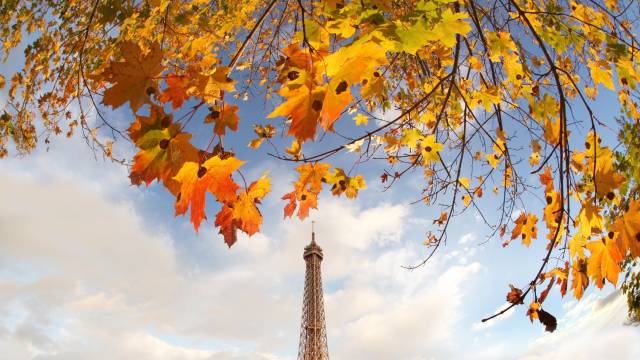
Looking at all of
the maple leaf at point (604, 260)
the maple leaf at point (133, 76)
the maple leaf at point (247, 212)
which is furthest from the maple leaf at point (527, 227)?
the maple leaf at point (133, 76)

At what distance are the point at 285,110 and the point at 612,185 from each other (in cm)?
169

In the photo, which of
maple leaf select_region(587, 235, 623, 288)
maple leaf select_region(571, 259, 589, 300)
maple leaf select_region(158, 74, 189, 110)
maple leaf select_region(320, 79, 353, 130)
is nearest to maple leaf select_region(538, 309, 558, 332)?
maple leaf select_region(587, 235, 623, 288)

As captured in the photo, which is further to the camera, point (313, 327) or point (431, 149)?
point (313, 327)

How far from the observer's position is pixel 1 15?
429 centimetres

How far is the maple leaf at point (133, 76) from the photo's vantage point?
4.30 feet

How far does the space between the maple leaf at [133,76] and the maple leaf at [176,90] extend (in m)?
0.20

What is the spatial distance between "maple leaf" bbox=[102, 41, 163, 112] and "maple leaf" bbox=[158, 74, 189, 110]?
201 mm

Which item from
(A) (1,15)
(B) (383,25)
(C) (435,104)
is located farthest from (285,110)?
(A) (1,15)

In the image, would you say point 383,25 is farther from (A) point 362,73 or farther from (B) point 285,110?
(B) point 285,110

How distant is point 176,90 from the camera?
156 centimetres

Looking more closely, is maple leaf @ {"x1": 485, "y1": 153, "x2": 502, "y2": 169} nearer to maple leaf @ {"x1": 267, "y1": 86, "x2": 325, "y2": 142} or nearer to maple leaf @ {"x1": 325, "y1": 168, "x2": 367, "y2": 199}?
maple leaf @ {"x1": 325, "y1": 168, "x2": 367, "y2": 199}

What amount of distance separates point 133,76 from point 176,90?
0.24 m

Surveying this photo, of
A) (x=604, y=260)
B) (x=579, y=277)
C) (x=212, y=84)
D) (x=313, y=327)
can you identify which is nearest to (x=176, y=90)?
(x=212, y=84)

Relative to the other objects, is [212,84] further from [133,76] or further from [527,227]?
[527,227]
